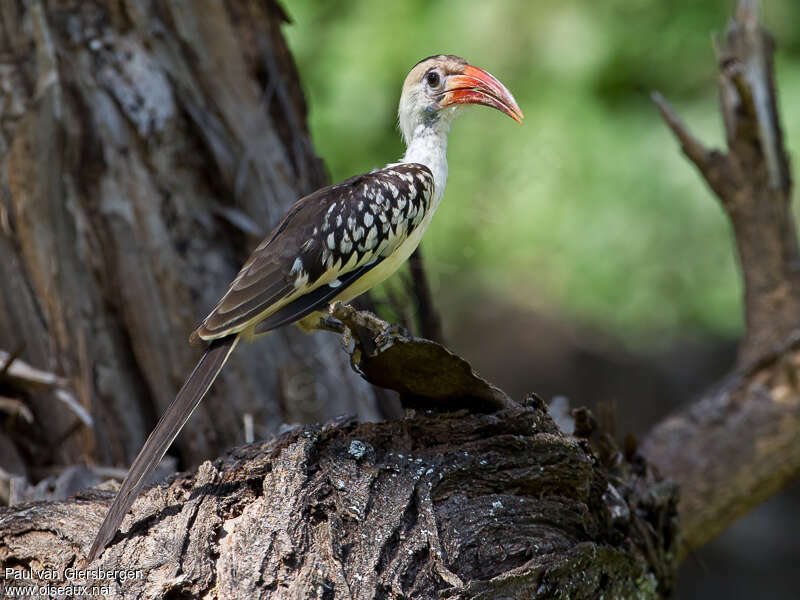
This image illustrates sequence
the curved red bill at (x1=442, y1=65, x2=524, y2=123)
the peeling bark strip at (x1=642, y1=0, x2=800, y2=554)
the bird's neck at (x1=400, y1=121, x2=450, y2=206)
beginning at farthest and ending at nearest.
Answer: the peeling bark strip at (x1=642, y1=0, x2=800, y2=554) → the bird's neck at (x1=400, y1=121, x2=450, y2=206) → the curved red bill at (x1=442, y1=65, x2=524, y2=123)

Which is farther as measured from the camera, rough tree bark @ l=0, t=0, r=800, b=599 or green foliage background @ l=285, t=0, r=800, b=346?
green foliage background @ l=285, t=0, r=800, b=346

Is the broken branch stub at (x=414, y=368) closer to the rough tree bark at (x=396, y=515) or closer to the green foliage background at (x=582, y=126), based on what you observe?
the rough tree bark at (x=396, y=515)

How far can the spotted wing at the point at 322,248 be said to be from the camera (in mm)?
3526

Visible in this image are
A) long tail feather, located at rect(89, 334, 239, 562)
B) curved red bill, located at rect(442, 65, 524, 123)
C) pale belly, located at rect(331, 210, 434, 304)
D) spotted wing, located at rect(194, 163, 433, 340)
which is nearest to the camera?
long tail feather, located at rect(89, 334, 239, 562)

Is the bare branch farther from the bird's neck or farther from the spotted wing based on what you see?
the spotted wing

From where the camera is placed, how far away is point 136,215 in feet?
16.2

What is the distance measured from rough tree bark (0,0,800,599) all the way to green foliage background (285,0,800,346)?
414cm

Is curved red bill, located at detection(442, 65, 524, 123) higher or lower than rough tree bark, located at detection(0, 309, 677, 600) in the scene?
higher

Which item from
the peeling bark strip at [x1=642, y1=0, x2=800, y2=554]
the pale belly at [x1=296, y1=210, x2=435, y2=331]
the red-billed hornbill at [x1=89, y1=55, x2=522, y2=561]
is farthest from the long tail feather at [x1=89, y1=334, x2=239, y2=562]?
the peeling bark strip at [x1=642, y1=0, x2=800, y2=554]

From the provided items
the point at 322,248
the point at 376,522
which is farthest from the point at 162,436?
the point at 322,248

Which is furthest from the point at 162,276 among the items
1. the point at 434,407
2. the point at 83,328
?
the point at 434,407

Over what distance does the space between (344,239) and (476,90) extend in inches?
39.2

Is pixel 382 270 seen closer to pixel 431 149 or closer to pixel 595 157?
pixel 431 149

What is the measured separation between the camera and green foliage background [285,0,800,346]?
24.7ft
